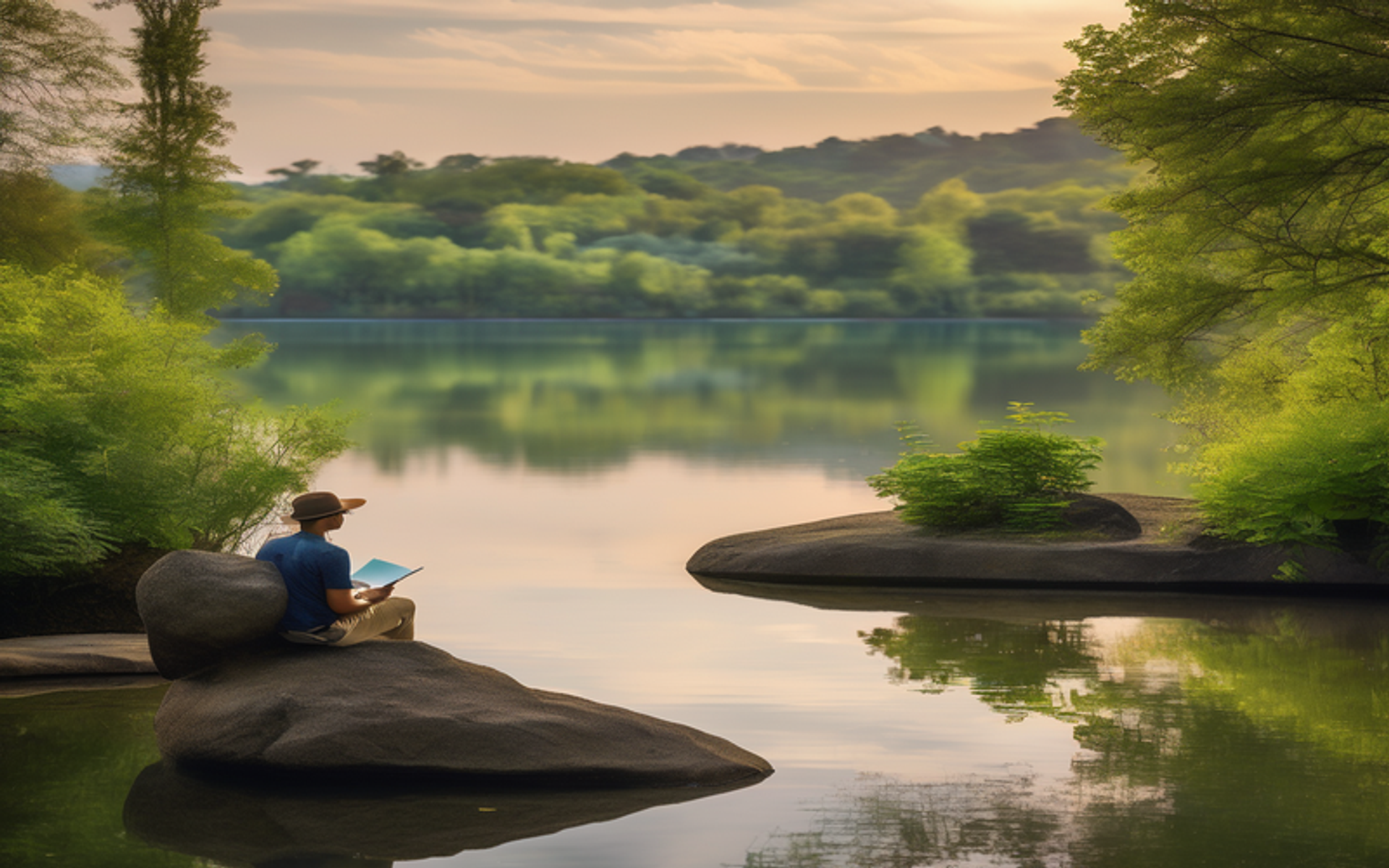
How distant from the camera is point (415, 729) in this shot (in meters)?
8.03

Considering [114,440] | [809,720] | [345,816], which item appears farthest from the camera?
[114,440]

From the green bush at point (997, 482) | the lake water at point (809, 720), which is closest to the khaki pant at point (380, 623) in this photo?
the lake water at point (809, 720)

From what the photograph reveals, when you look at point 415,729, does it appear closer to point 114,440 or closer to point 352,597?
point 352,597

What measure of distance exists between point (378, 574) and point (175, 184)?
1636 cm

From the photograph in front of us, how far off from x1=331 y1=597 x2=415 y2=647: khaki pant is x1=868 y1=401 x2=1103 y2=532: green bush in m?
7.34

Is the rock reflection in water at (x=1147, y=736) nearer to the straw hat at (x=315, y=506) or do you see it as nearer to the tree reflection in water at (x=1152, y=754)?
the tree reflection in water at (x=1152, y=754)

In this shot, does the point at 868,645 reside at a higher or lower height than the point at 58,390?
lower

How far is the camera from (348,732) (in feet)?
26.1

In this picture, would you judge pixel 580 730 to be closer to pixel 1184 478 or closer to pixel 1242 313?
pixel 1242 313

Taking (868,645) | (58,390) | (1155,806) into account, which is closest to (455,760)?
(1155,806)

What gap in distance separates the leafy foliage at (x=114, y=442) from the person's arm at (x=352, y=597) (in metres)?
4.02

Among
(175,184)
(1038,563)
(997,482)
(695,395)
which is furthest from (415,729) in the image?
(695,395)

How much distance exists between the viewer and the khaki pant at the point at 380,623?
8680mm

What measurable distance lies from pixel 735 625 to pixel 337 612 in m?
4.40
